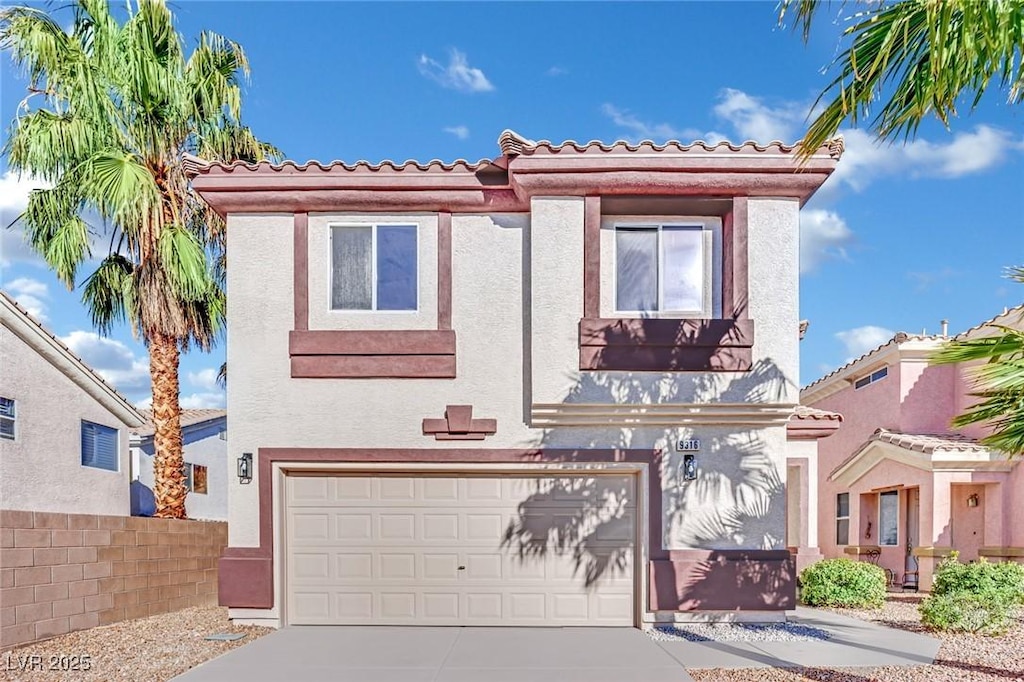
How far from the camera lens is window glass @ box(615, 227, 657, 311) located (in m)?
10.4

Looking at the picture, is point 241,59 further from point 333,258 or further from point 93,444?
point 93,444

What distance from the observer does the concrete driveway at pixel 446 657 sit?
777 centimetres

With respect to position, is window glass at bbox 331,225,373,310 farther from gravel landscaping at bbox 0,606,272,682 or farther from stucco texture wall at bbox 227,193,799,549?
gravel landscaping at bbox 0,606,272,682

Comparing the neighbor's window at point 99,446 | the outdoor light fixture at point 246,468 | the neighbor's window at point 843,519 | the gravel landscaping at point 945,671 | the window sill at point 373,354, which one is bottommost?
the neighbor's window at point 843,519

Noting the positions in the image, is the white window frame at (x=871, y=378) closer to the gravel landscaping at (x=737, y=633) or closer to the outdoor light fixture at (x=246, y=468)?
the gravel landscaping at (x=737, y=633)

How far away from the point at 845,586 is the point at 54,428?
1539 centimetres

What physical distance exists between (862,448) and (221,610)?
13.9 m

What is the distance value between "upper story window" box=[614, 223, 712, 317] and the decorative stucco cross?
251 centimetres

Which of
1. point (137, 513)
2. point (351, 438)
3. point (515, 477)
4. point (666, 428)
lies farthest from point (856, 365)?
point (137, 513)

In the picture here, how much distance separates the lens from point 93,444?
1647cm

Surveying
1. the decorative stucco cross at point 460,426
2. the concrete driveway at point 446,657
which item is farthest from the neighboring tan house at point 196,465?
the decorative stucco cross at point 460,426

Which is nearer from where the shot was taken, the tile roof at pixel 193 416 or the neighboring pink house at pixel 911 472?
the neighboring pink house at pixel 911 472

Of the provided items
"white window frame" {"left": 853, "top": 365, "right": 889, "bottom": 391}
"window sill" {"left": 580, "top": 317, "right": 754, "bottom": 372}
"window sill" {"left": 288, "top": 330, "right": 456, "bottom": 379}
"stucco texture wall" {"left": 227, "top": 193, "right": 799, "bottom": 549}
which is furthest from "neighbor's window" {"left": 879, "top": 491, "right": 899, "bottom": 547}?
"window sill" {"left": 288, "top": 330, "right": 456, "bottom": 379}

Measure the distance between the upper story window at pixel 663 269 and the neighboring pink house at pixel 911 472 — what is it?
563cm
